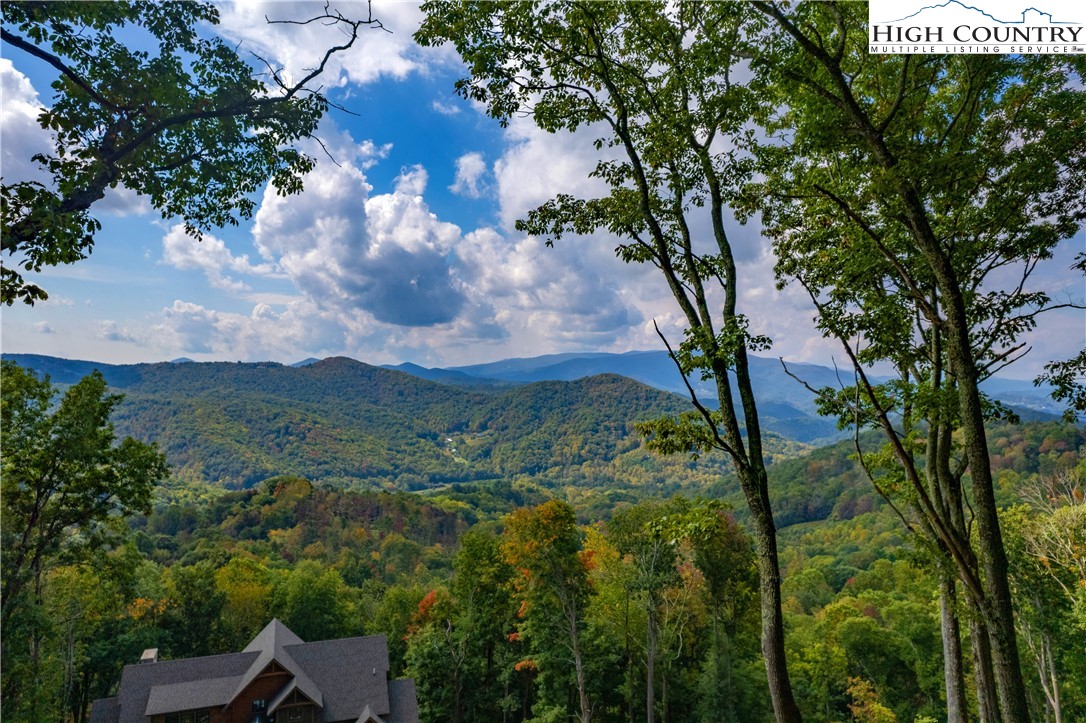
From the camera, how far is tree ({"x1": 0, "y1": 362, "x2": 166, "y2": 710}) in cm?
767

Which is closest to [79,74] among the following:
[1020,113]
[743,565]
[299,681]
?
[1020,113]

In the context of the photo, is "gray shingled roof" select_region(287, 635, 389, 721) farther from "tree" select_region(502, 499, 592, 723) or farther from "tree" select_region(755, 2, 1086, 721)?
"tree" select_region(755, 2, 1086, 721)

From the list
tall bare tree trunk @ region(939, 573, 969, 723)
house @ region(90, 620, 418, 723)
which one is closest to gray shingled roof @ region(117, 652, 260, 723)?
house @ region(90, 620, 418, 723)

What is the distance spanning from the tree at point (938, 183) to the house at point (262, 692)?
18.1 metres

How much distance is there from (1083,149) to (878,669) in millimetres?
26408

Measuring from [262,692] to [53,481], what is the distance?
12826 millimetres

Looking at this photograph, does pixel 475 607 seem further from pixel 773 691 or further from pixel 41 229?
pixel 41 229

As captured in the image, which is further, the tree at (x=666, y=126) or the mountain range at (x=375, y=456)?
the mountain range at (x=375, y=456)

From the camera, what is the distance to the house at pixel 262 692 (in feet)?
54.9

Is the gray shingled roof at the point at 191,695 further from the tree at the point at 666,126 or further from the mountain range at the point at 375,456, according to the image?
the mountain range at the point at 375,456

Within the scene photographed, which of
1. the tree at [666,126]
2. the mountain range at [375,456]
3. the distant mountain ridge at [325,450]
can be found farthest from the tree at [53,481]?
the distant mountain ridge at [325,450]

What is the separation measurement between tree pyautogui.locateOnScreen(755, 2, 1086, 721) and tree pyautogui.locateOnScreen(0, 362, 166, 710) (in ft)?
33.4

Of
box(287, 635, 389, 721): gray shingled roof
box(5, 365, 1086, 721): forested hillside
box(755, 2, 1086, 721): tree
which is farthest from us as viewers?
box(287, 635, 389, 721): gray shingled roof

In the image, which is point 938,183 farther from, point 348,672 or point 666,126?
point 348,672
